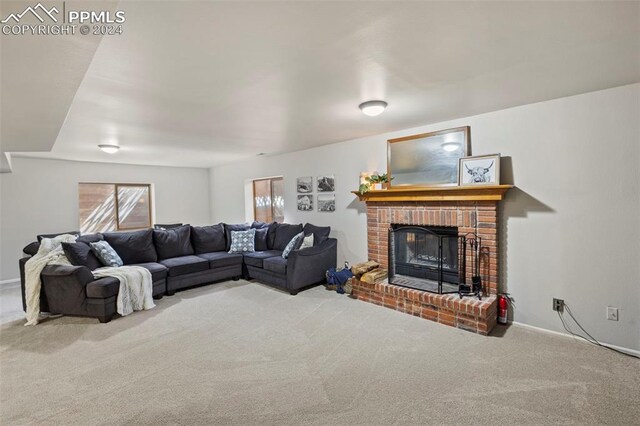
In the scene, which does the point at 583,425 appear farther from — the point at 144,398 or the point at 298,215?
the point at 298,215

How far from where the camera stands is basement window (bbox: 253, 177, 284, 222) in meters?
6.78

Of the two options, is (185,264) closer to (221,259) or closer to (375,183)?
(221,259)

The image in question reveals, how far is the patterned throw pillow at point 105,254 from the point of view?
4.21m

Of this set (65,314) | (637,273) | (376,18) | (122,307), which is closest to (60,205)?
(65,314)

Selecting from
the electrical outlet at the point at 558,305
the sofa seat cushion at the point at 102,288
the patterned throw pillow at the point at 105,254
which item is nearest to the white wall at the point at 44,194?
the patterned throw pillow at the point at 105,254

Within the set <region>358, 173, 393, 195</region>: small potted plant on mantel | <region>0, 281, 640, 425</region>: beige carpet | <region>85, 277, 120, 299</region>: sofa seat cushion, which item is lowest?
<region>0, 281, 640, 425</region>: beige carpet

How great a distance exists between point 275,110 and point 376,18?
1.75 metres

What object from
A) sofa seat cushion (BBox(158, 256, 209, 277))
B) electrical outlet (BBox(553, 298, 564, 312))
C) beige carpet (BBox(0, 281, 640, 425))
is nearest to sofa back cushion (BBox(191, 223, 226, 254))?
sofa seat cushion (BBox(158, 256, 209, 277))

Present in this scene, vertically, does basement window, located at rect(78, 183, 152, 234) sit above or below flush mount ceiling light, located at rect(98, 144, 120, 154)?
below

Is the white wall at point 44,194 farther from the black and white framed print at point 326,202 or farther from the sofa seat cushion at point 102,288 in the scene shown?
the black and white framed print at point 326,202

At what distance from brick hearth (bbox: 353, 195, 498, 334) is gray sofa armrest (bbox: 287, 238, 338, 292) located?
741 mm

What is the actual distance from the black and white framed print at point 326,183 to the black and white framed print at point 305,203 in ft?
1.04

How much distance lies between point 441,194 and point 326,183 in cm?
211

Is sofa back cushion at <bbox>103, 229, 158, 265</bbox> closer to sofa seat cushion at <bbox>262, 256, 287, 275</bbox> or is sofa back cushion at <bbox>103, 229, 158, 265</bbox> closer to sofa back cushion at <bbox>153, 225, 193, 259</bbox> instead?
sofa back cushion at <bbox>153, 225, 193, 259</bbox>
